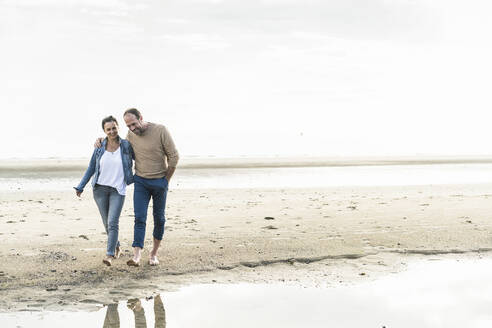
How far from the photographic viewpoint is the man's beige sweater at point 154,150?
7.12 m

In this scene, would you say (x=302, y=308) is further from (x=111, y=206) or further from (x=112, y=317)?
(x=111, y=206)

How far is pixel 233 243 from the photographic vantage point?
8.84 metres

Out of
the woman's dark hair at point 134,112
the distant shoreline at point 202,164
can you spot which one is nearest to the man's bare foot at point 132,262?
the woman's dark hair at point 134,112

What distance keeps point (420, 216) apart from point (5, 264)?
8171 mm

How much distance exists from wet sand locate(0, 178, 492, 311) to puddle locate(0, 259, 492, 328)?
36cm

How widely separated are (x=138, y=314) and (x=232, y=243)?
3.66 meters

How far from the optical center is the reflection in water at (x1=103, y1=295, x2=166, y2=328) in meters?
4.99

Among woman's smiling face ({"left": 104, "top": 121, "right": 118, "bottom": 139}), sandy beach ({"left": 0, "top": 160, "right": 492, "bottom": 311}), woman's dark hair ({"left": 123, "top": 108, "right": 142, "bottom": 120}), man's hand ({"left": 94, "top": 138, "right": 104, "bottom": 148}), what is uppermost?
woman's dark hair ({"left": 123, "top": 108, "right": 142, "bottom": 120})

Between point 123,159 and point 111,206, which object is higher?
point 123,159

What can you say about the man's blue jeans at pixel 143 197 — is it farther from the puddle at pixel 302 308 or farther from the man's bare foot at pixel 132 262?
the puddle at pixel 302 308

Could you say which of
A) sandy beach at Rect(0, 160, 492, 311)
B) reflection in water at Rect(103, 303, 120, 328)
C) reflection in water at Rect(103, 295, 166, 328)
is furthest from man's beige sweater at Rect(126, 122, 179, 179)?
reflection in water at Rect(103, 303, 120, 328)

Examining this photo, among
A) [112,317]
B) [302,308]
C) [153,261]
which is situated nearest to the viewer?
[112,317]

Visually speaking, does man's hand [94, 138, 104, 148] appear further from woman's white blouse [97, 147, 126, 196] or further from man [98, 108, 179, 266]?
Answer: man [98, 108, 179, 266]

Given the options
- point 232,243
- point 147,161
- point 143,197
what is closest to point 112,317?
point 143,197
